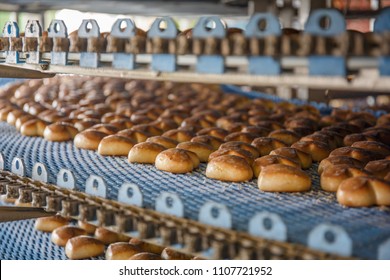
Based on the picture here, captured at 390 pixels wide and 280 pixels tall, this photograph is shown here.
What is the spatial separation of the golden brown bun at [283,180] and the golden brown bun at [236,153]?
231 mm

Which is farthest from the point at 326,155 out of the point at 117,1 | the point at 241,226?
the point at 117,1

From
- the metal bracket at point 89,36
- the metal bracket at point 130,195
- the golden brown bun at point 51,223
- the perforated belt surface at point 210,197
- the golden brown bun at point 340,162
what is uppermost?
the metal bracket at point 89,36

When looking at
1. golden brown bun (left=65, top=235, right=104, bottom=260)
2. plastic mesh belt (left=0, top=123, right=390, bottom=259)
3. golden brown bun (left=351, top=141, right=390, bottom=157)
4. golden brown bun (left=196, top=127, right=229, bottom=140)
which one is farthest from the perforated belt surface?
golden brown bun (left=196, top=127, right=229, bottom=140)

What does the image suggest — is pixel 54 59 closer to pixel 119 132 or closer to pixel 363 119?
pixel 119 132

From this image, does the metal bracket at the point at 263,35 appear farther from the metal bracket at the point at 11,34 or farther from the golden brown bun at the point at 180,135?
the golden brown bun at the point at 180,135

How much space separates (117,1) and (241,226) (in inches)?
147

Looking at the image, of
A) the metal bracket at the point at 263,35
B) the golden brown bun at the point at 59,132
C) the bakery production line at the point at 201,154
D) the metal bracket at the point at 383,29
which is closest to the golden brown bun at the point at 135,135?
the bakery production line at the point at 201,154

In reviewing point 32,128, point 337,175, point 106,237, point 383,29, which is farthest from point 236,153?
point 32,128

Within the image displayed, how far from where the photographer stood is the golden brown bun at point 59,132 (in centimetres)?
294

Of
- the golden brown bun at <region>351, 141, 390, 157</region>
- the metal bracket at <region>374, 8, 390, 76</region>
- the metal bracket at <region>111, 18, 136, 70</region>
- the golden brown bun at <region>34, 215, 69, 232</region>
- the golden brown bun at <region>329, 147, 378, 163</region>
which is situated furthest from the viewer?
the golden brown bun at <region>34, 215, 69, 232</region>

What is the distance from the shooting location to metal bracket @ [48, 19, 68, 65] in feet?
6.15

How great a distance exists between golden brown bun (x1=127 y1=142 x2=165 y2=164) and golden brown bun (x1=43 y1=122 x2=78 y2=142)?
0.65 metres

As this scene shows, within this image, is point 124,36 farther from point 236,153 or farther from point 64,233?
point 64,233

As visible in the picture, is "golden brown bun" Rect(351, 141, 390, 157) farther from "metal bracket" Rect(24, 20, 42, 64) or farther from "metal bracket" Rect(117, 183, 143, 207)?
"metal bracket" Rect(24, 20, 42, 64)
